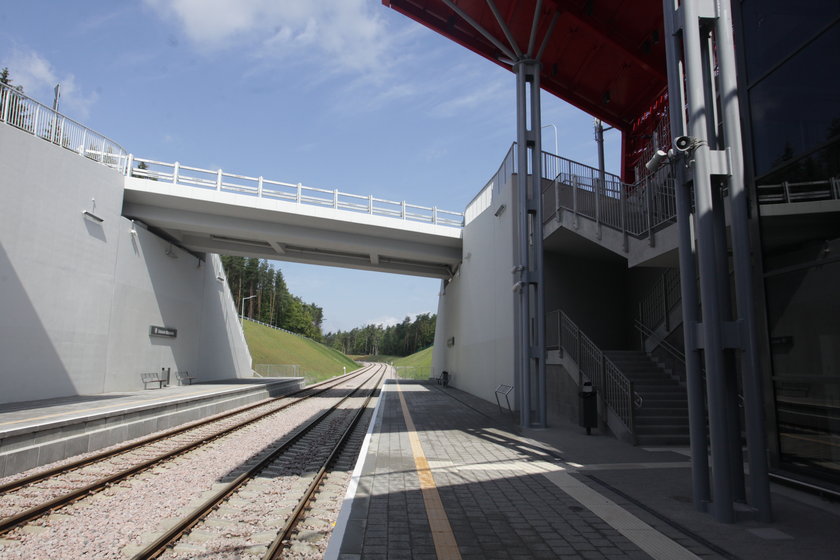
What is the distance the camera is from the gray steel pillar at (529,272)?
40.7 ft

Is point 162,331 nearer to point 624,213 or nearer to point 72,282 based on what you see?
point 72,282

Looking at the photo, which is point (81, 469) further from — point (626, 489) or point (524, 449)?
point (626, 489)

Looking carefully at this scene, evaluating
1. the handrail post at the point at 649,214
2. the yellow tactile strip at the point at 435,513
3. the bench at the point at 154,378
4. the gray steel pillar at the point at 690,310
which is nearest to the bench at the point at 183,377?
the bench at the point at 154,378

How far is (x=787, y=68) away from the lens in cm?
641

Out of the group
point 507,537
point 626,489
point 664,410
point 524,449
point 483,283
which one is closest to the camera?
point 507,537

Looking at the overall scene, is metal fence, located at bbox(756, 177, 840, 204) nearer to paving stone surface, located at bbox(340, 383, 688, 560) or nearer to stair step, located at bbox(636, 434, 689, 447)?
paving stone surface, located at bbox(340, 383, 688, 560)

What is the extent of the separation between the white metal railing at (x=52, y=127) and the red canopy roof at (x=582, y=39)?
428 inches

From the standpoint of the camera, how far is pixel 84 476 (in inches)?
316

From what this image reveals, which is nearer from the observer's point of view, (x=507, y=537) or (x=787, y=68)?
(x=507, y=537)

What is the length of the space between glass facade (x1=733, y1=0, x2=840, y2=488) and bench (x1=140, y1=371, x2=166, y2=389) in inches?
835

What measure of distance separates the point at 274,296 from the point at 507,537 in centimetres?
10259

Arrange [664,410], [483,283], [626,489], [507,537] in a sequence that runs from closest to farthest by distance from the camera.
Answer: [507,537], [626,489], [664,410], [483,283]

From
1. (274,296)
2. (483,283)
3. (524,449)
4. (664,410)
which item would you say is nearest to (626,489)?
(524,449)

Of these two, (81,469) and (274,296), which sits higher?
(274,296)
